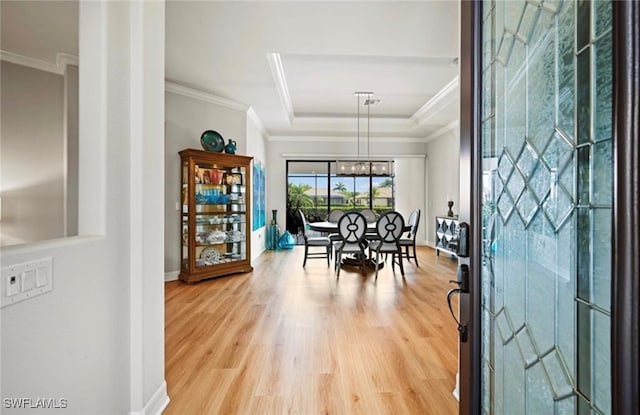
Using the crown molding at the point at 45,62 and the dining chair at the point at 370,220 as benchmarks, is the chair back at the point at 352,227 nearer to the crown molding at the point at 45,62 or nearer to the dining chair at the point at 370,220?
the dining chair at the point at 370,220

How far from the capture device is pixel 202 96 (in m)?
4.76

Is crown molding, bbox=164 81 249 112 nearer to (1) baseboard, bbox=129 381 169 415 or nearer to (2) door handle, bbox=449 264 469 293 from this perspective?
(1) baseboard, bbox=129 381 169 415

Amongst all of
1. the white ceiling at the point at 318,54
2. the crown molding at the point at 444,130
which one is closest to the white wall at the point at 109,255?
the white ceiling at the point at 318,54

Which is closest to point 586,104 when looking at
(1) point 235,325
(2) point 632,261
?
(2) point 632,261

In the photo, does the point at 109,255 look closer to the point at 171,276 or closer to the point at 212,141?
the point at 171,276

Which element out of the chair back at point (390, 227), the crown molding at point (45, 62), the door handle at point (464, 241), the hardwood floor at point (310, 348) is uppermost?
the crown molding at point (45, 62)

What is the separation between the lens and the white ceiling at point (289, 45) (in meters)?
2.76

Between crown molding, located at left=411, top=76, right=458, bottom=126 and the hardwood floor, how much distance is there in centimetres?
300

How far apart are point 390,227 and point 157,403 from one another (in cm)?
379

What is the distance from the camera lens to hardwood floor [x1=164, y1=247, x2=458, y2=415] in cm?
181

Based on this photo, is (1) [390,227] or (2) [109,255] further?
(1) [390,227]

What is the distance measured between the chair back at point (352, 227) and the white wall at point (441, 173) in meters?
2.75

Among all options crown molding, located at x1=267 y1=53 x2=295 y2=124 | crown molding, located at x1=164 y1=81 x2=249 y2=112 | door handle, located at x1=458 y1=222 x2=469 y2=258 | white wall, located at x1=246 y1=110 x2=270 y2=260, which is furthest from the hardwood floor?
crown molding, located at x1=267 y1=53 x2=295 y2=124

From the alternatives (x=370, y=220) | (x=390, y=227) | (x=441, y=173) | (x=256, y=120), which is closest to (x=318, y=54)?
(x=390, y=227)
